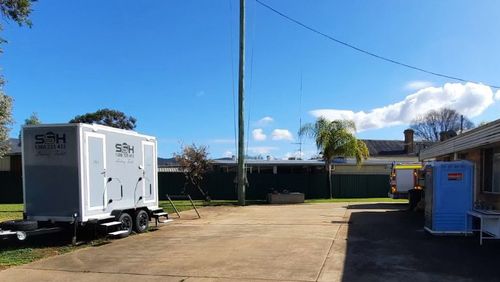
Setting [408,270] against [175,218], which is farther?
[175,218]

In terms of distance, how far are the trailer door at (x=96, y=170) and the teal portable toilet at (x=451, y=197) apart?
878cm

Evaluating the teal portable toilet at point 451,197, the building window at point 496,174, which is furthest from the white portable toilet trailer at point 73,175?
the building window at point 496,174

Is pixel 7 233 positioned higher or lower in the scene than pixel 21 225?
lower

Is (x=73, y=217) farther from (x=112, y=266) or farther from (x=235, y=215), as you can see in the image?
(x=235, y=215)

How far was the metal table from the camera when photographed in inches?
497

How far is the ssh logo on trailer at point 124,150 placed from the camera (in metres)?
14.6

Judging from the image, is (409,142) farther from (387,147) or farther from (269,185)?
(269,185)

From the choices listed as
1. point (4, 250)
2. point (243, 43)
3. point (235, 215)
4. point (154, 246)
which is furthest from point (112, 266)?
point (243, 43)

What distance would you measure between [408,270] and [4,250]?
8915 millimetres

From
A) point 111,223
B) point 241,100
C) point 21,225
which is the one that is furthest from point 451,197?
point 241,100

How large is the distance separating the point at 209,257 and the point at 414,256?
4.20 metres

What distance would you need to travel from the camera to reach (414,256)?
1090cm

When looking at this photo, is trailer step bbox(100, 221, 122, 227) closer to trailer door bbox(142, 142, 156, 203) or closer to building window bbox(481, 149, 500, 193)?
trailer door bbox(142, 142, 156, 203)

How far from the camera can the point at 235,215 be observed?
21.3m
